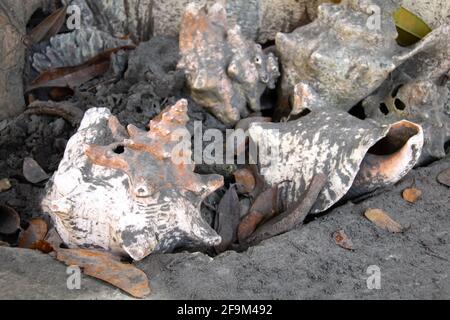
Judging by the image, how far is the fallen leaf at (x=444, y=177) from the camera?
5.89 ft

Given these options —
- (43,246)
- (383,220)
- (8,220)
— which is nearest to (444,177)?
(383,220)

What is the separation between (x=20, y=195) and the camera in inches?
72.4

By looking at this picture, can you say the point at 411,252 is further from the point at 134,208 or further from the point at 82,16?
the point at 82,16

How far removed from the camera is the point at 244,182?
1833 millimetres

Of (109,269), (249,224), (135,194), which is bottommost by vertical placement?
(249,224)

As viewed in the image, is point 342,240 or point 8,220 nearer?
point 342,240

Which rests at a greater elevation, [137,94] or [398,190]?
[137,94]

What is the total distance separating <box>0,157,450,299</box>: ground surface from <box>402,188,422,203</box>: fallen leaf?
0.07 m

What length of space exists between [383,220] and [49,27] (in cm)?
127

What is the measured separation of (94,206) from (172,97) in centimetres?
54

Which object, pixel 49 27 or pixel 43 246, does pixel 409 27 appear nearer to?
pixel 49 27

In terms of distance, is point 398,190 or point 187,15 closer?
point 398,190
